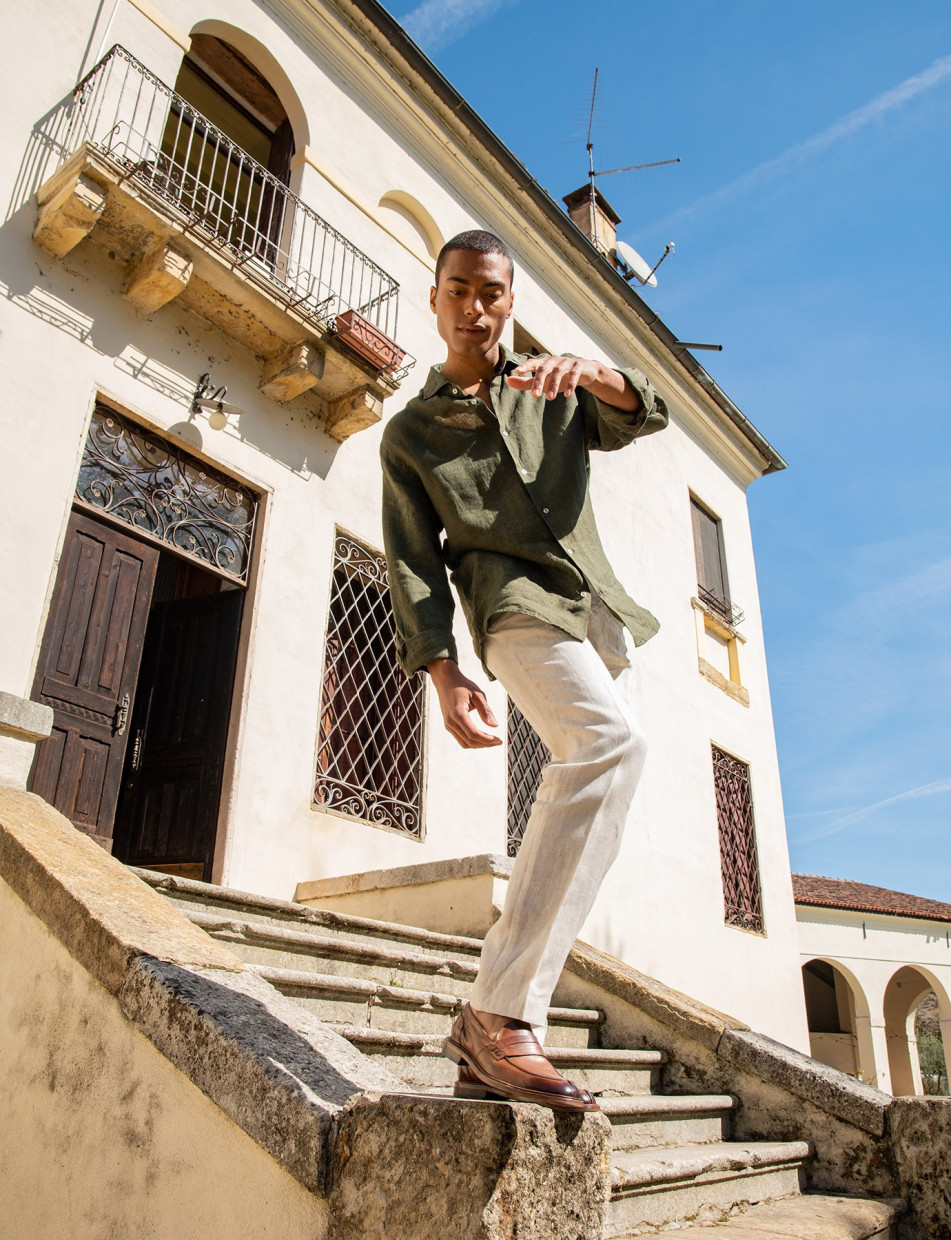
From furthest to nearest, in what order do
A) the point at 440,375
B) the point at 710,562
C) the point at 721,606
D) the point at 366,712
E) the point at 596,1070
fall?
the point at 710,562 < the point at 721,606 < the point at 366,712 < the point at 596,1070 < the point at 440,375

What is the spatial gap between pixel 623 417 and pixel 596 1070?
2545 mm

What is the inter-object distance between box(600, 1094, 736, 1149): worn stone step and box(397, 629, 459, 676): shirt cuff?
1.64 meters

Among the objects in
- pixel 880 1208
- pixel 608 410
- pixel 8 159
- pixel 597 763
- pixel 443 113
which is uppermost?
pixel 443 113

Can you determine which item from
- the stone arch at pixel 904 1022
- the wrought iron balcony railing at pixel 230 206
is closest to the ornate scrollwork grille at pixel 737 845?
the wrought iron balcony railing at pixel 230 206

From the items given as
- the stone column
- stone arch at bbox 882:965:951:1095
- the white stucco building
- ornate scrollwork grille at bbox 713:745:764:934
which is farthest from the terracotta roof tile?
the stone column

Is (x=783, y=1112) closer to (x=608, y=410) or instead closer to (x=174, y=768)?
(x=608, y=410)

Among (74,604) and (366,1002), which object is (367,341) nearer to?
(74,604)

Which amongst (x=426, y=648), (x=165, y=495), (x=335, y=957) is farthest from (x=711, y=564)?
(x=426, y=648)

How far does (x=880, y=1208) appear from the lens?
9.59 ft

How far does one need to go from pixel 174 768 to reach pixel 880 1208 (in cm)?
492

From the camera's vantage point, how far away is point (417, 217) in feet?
30.8

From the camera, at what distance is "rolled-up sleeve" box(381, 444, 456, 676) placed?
6.98 feet

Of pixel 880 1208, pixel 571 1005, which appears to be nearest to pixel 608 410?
pixel 880 1208

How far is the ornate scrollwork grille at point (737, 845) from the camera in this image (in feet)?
36.8
